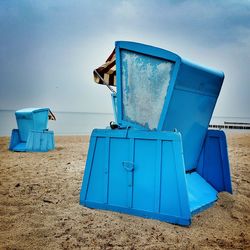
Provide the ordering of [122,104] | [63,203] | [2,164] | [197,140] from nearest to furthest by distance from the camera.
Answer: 1. [122,104]
2. [63,203]
3. [197,140]
4. [2,164]

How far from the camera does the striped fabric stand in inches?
145

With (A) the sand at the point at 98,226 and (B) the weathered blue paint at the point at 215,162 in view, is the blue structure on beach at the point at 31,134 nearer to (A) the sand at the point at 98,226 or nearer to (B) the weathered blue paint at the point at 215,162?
(A) the sand at the point at 98,226

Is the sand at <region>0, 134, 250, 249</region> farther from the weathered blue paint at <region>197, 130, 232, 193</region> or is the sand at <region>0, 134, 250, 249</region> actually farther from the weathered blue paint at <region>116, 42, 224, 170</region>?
the weathered blue paint at <region>116, 42, 224, 170</region>

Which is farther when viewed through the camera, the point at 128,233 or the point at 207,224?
the point at 207,224

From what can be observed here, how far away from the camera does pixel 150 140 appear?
2.89 metres

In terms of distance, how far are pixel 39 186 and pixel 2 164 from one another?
2.68 m

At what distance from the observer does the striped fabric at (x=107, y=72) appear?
12.1ft

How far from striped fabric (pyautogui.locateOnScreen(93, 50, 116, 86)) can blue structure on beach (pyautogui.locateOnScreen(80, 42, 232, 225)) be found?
0.54 metres

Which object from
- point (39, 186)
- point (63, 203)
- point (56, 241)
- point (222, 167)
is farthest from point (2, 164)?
point (222, 167)

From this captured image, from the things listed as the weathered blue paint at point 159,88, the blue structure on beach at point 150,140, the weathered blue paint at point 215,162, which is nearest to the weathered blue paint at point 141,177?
the blue structure on beach at point 150,140

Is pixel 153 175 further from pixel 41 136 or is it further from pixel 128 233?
pixel 41 136

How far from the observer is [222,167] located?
3.78m

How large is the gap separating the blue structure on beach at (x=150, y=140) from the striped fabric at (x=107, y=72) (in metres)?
0.54

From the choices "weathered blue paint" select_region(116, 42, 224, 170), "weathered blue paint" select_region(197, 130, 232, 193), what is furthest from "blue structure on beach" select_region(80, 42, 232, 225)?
"weathered blue paint" select_region(197, 130, 232, 193)
